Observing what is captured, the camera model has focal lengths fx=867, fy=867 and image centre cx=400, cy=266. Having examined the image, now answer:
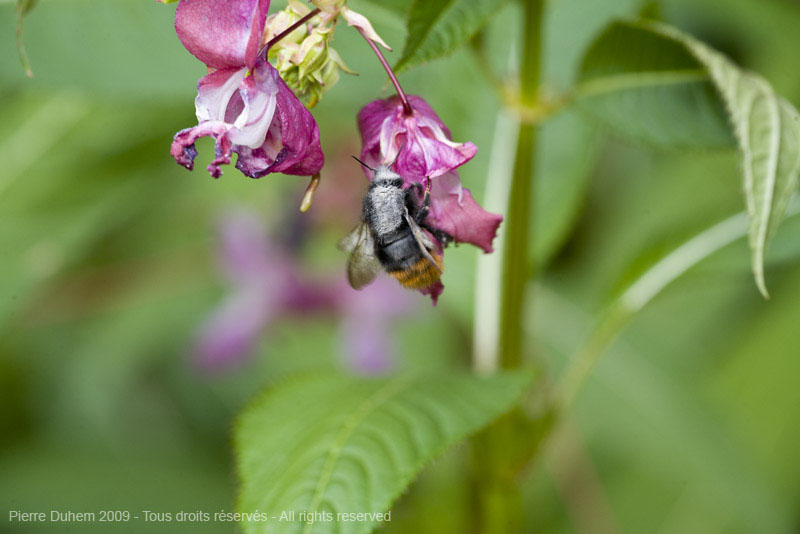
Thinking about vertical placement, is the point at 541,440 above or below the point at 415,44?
below

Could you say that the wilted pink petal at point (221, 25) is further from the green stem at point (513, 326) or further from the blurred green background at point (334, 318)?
the blurred green background at point (334, 318)

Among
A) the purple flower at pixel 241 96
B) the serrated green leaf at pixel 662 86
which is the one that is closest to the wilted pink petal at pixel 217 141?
the purple flower at pixel 241 96

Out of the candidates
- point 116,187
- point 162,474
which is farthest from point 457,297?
point 162,474

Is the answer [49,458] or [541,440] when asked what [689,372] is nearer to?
[541,440]

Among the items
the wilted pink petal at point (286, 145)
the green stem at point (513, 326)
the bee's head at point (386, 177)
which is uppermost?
the wilted pink petal at point (286, 145)

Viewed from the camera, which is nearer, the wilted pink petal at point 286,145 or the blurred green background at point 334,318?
the wilted pink petal at point 286,145

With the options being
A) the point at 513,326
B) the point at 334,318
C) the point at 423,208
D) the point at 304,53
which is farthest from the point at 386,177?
the point at 334,318
